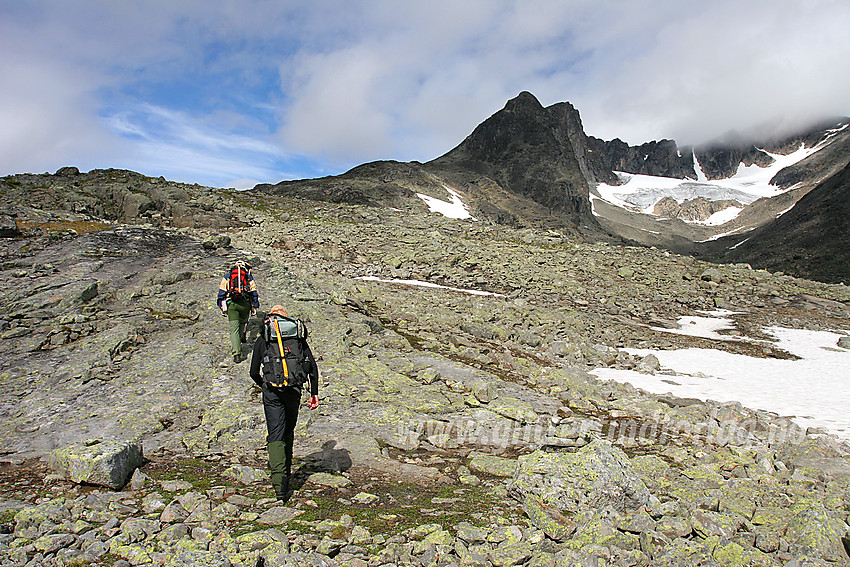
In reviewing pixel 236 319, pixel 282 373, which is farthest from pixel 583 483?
pixel 236 319

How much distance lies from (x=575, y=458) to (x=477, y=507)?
1698 millimetres

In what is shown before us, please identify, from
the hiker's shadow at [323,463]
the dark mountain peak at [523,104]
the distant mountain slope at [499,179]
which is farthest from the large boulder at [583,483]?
the dark mountain peak at [523,104]

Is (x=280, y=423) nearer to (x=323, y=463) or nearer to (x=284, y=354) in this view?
(x=284, y=354)

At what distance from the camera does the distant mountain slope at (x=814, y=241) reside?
255ft

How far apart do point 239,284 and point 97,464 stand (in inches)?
275

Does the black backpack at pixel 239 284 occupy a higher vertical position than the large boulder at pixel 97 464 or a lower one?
higher

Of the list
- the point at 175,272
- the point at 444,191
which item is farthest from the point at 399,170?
the point at 175,272

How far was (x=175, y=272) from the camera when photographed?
749 inches

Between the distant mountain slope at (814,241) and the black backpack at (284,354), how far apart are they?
89.6m

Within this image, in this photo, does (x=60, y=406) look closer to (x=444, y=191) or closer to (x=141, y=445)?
(x=141, y=445)

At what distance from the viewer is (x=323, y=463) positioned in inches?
305

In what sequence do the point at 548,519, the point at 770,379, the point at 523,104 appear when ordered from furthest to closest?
the point at 523,104 → the point at 770,379 → the point at 548,519

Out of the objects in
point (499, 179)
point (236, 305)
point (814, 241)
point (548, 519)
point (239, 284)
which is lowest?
point (548, 519)

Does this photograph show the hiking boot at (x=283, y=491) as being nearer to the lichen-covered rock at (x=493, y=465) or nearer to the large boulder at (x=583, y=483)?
the lichen-covered rock at (x=493, y=465)
